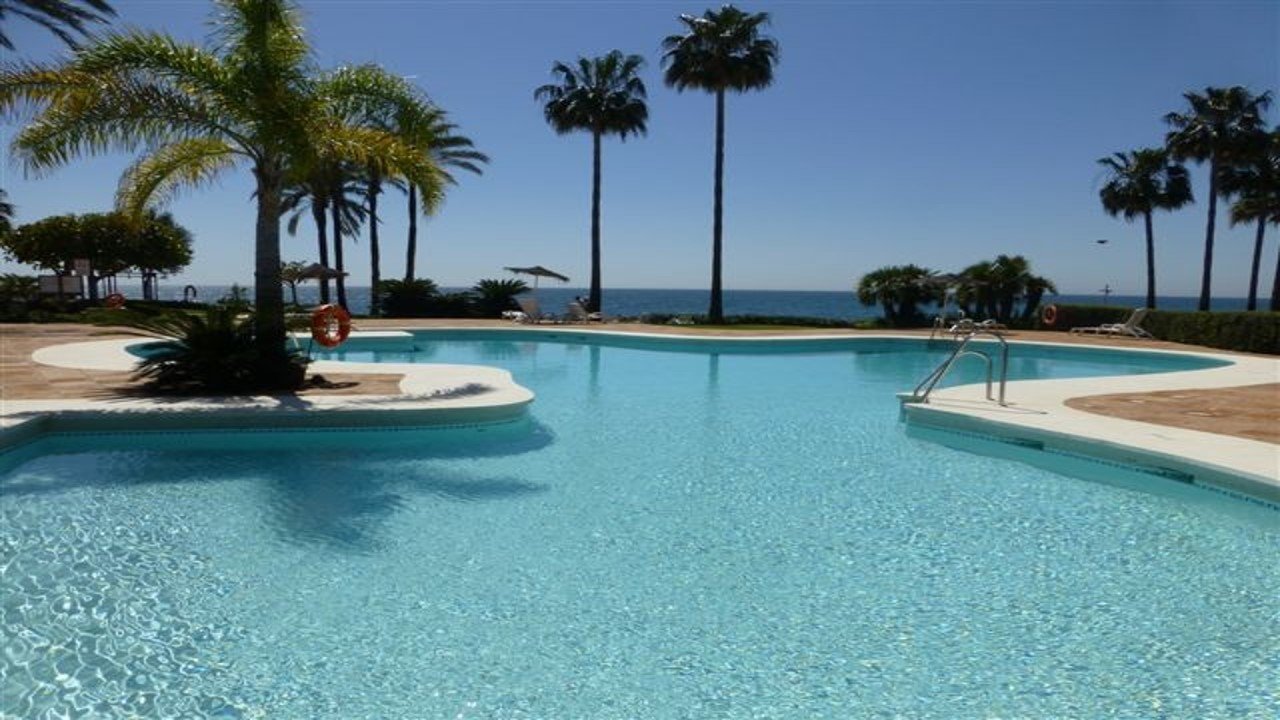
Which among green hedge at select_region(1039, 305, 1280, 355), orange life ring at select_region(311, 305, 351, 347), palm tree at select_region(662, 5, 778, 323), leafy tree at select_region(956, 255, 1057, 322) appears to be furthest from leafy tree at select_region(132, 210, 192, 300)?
green hedge at select_region(1039, 305, 1280, 355)

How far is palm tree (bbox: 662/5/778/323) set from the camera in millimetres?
28344

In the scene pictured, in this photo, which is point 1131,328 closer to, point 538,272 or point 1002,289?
point 1002,289

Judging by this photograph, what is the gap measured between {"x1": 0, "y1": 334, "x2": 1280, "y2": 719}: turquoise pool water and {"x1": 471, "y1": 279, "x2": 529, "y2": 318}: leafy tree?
21.0m

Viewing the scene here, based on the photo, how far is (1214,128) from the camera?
30.8m

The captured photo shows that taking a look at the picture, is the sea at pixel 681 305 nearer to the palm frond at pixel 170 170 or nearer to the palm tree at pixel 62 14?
the palm tree at pixel 62 14

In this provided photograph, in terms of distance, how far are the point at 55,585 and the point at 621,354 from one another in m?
15.1

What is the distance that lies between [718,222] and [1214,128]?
1984 centimetres

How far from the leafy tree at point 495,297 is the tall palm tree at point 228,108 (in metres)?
18.9

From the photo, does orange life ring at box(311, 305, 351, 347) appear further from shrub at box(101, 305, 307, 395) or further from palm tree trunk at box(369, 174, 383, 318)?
palm tree trunk at box(369, 174, 383, 318)

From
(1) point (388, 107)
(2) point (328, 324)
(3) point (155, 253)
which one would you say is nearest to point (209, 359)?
(2) point (328, 324)

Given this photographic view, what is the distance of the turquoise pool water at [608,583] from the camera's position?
3775 millimetres

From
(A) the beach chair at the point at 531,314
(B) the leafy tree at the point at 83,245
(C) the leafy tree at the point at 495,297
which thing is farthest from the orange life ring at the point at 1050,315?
(B) the leafy tree at the point at 83,245

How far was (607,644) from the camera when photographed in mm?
4266

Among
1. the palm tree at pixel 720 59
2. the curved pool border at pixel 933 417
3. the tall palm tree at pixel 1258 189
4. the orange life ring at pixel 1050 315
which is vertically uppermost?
the palm tree at pixel 720 59
